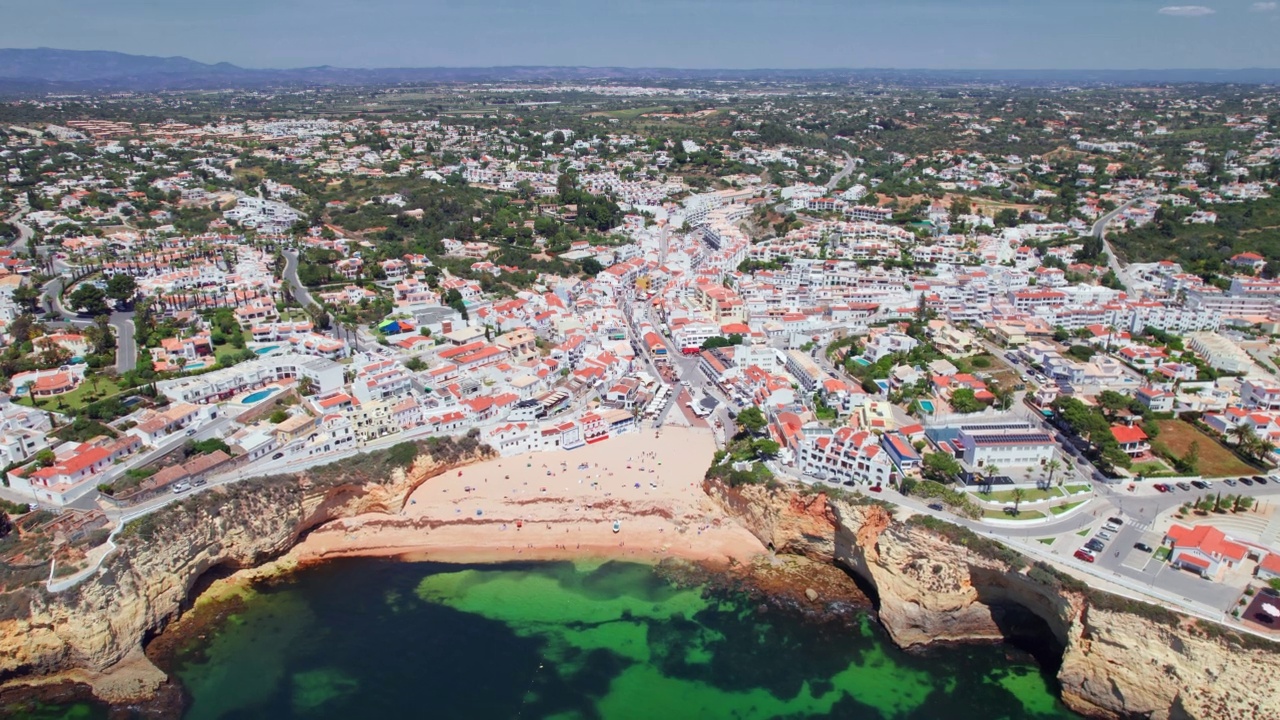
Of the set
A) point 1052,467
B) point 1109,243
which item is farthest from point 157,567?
point 1109,243

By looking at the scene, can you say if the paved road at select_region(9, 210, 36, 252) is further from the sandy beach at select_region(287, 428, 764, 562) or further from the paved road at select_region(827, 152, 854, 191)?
the paved road at select_region(827, 152, 854, 191)

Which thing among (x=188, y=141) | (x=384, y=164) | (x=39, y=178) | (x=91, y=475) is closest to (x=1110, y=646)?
(x=91, y=475)

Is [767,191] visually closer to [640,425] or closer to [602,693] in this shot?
[640,425]

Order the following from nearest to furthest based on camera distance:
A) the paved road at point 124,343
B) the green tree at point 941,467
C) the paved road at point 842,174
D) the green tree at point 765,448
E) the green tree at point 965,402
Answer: the green tree at point 941,467
the green tree at point 765,448
the green tree at point 965,402
the paved road at point 124,343
the paved road at point 842,174

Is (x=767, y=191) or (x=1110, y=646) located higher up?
(x=767, y=191)

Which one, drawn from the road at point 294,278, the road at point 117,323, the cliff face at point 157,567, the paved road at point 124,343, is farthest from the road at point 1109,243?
the road at point 117,323

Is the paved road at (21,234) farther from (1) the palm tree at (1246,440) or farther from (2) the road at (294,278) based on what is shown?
(1) the palm tree at (1246,440)
